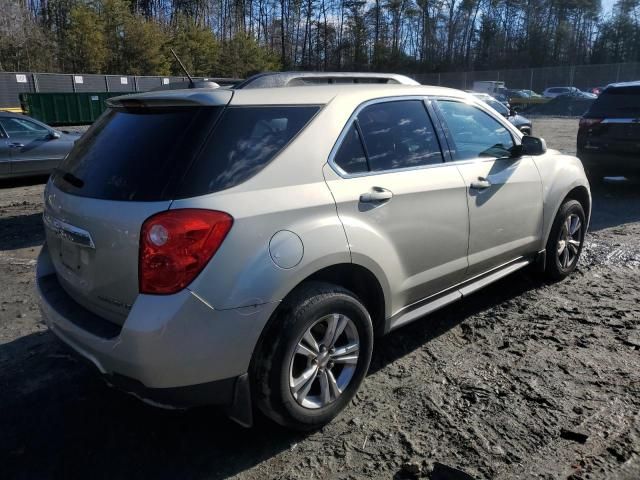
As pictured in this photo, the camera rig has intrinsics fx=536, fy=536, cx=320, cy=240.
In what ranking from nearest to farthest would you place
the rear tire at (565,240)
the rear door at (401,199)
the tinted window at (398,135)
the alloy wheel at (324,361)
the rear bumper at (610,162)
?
the alloy wheel at (324,361), the rear door at (401,199), the tinted window at (398,135), the rear tire at (565,240), the rear bumper at (610,162)

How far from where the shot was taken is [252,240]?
239 cm

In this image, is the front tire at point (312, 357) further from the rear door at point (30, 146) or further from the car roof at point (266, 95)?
the rear door at point (30, 146)

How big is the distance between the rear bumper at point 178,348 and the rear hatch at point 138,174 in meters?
0.16

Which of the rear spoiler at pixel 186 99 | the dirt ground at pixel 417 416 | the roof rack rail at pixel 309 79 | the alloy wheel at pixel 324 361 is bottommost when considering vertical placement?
the dirt ground at pixel 417 416

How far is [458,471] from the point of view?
250cm

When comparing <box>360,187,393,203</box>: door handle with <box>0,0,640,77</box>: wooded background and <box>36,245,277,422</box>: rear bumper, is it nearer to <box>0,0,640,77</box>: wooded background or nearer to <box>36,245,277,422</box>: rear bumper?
<box>36,245,277,422</box>: rear bumper

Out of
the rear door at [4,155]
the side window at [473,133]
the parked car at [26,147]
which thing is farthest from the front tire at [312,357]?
the rear door at [4,155]

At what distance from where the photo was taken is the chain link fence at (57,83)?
27361 millimetres

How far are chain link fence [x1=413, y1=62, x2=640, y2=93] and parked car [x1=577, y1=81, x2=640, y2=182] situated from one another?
4578cm

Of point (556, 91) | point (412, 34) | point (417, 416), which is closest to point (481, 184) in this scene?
point (417, 416)

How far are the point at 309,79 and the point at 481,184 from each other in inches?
54.3

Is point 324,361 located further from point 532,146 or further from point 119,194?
point 532,146

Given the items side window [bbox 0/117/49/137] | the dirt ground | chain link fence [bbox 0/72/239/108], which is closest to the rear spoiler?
the dirt ground

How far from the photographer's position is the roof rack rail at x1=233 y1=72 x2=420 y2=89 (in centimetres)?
296
